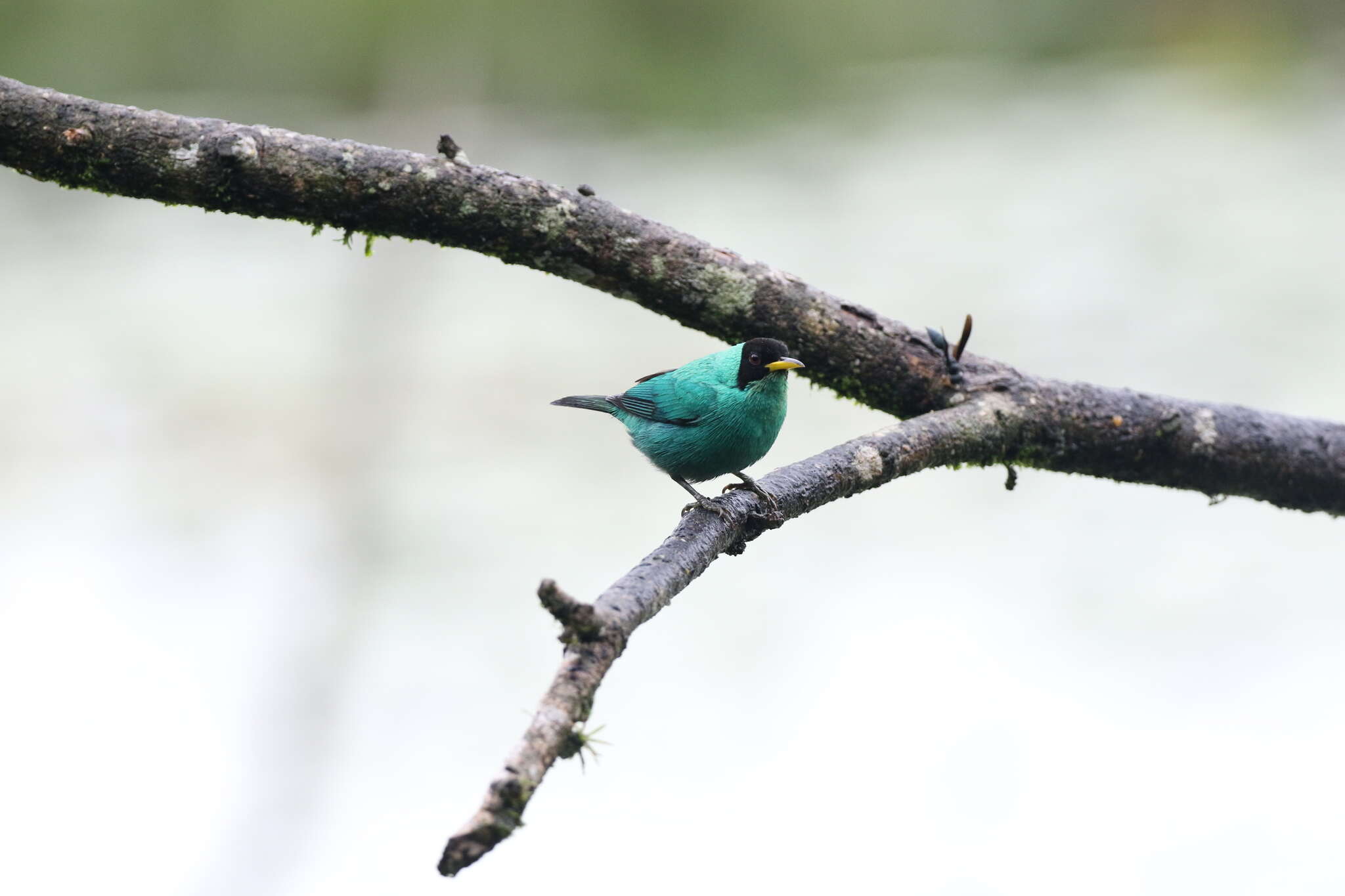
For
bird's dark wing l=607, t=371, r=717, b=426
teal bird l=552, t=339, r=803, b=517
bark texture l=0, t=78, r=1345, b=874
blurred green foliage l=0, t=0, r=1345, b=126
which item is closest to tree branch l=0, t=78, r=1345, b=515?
bark texture l=0, t=78, r=1345, b=874

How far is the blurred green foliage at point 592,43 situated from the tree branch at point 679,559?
11313mm

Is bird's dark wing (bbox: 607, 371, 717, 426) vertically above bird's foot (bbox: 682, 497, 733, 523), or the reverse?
bird's dark wing (bbox: 607, 371, 717, 426)

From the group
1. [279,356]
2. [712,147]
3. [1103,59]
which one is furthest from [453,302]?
[1103,59]

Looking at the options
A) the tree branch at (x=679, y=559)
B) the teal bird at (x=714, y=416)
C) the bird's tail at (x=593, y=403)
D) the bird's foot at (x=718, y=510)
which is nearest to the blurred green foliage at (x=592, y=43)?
the bird's tail at (x=593, y=403)

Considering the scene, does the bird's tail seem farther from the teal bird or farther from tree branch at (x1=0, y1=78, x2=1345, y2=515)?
tree branch at (x1=0, y1=78, x2=1345, y2=515)

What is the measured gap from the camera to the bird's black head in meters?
3.54

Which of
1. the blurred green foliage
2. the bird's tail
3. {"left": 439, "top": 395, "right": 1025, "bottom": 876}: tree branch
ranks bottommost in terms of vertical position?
{"left": 439, "top": 395, "right": 1025, "bottom": 876}: tree branch

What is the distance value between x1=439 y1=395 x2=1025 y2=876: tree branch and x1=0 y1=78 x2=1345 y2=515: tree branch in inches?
9.0

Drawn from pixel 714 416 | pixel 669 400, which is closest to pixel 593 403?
pixel 669 400

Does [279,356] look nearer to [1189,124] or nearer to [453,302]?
[453,302]

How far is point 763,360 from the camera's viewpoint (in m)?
3.62

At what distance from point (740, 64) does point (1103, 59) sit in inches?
199

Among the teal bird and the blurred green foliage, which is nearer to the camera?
the teal bird

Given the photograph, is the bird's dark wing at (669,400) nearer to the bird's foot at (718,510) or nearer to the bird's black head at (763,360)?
the bird's black head at (763,360)
